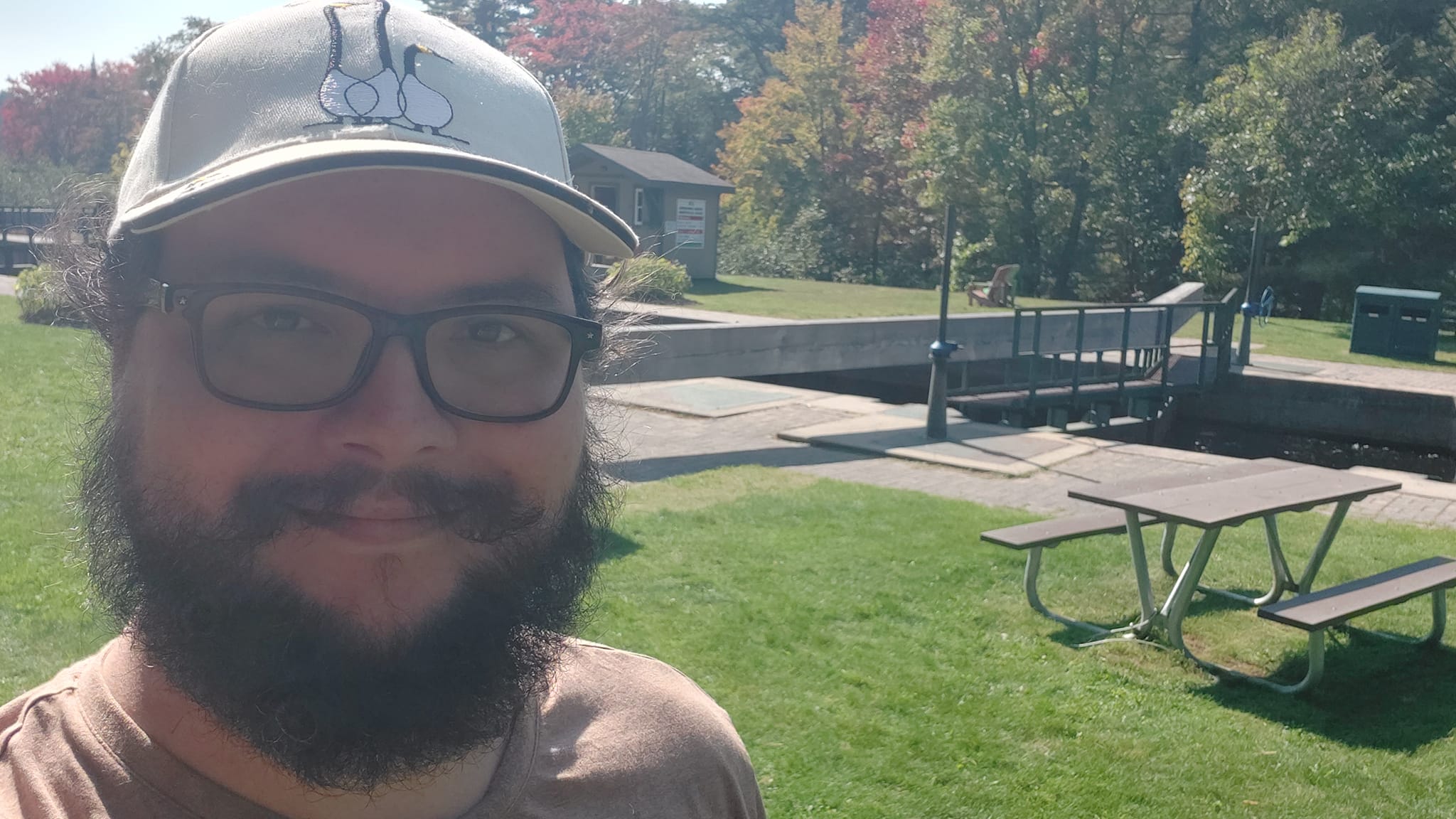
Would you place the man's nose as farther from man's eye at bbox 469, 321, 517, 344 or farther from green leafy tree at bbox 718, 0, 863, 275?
green leafy tree at bbox 718, 0, 863, 275

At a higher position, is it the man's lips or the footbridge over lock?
the man's lips

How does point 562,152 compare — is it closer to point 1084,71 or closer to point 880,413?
point 880,413

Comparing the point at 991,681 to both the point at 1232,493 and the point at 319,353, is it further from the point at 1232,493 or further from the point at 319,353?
the point at 319,353

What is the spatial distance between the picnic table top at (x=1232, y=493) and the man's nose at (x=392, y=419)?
4510 millimetres

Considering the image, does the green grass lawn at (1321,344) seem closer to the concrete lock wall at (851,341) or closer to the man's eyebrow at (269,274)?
the concrete lock wall at (851,341)

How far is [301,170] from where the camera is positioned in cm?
123

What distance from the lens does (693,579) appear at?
231 inches

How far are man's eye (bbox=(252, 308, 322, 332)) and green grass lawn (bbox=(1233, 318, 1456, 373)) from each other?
1731 cm

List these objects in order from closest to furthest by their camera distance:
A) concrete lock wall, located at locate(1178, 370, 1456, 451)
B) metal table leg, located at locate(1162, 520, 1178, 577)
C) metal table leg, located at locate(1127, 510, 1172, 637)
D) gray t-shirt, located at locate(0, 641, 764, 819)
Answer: gray t-shirt, located at locate(0, 641, 764, 819), metal table leg, located at locate(1127, 510, 1172, 637), metal table leg, located at locate(1162, 520, 1178, 577), concrete lock wall, located at locate(1178, 370, 1456, 451)

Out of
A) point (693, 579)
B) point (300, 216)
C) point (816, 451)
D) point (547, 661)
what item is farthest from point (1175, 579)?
point (300, 216)

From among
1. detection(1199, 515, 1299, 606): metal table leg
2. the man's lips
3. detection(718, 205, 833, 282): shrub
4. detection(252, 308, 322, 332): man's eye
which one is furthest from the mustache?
detection(718, 205, 833, 282): shrub

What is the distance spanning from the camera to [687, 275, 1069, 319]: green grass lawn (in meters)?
20.1

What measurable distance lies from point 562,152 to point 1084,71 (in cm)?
2894

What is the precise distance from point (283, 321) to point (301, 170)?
170 mm
